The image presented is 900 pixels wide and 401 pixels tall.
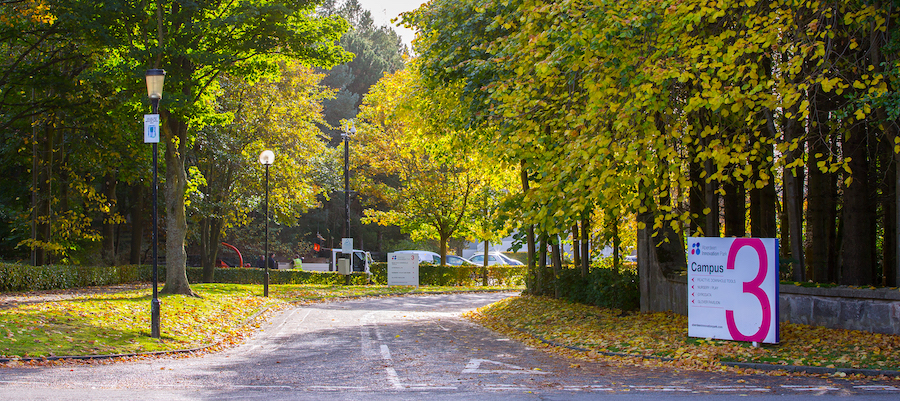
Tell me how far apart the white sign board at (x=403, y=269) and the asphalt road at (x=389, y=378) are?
669 inches

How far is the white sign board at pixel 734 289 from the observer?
10.3 meters

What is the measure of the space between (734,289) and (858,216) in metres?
3.43

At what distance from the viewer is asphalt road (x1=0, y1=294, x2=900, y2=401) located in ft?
24.8

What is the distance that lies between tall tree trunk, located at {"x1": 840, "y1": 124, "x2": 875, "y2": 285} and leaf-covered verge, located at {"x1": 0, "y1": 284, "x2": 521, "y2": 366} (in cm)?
1092

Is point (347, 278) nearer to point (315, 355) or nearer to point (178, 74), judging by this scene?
point (178, 74)

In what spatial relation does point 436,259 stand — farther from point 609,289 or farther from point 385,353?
point 385,353

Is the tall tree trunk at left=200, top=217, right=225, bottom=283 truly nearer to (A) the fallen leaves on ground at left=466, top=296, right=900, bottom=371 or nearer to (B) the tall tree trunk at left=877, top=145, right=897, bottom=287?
(A) the fallen leaves on ground at left=466, top=296, right=900, bottom=371

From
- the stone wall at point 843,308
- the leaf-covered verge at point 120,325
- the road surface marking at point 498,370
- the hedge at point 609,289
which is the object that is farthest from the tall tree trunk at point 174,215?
the stone wall at point 843,308

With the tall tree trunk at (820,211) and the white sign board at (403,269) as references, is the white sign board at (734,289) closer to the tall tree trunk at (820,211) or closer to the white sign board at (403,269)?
the tall tree trunk at (820,211)

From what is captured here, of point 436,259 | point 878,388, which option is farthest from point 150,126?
point 436,259

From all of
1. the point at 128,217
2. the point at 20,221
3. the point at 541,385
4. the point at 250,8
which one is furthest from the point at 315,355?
the point at 128,217

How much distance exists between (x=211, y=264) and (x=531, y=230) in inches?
697

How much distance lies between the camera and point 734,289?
419 inches

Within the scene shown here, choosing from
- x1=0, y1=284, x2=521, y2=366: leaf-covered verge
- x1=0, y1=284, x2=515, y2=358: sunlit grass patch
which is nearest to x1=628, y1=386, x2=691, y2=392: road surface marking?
x1=0, y1=284, x2=521, y2=366: leaf-covered verge
